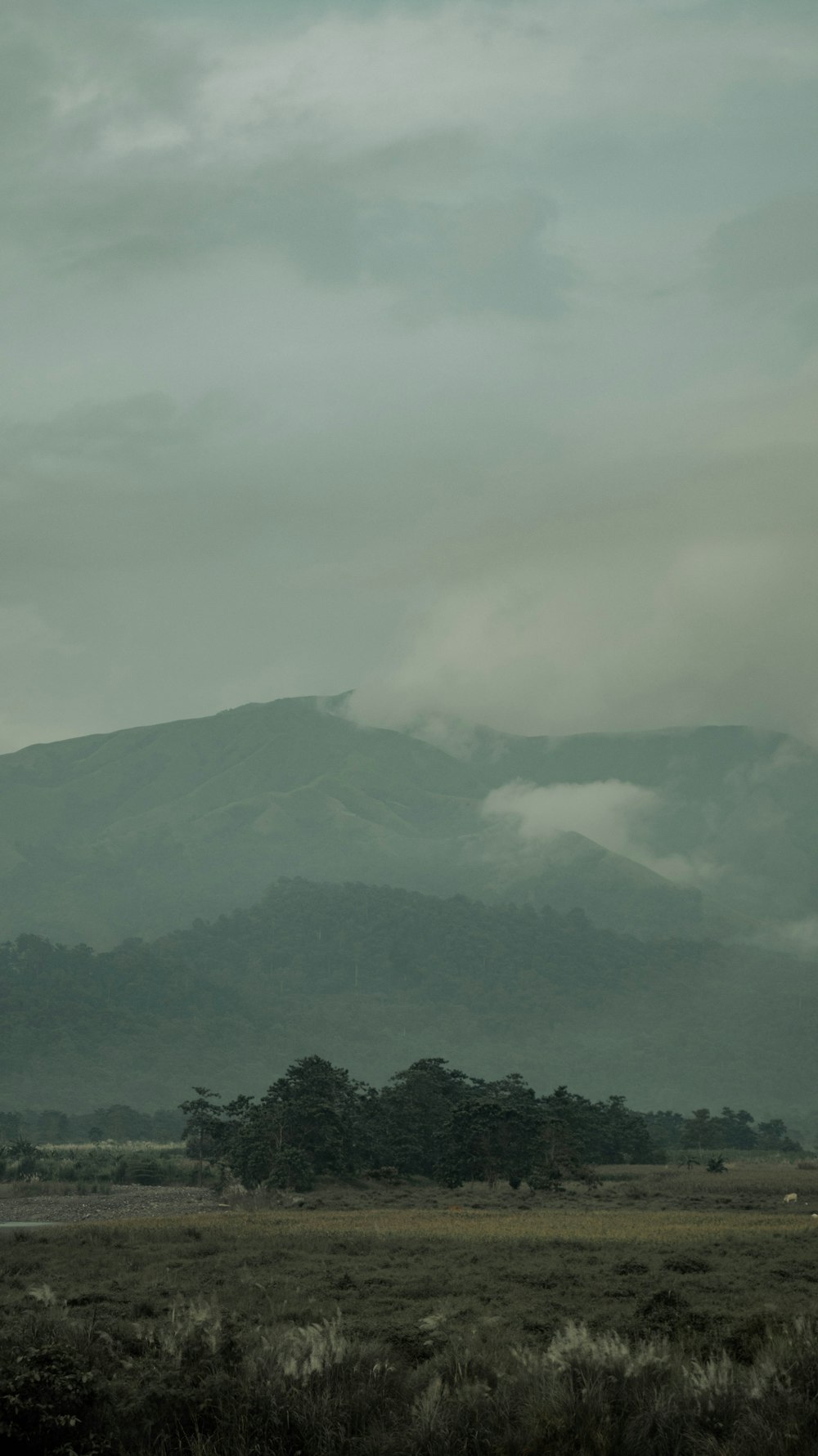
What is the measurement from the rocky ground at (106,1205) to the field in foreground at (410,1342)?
51.8 feet

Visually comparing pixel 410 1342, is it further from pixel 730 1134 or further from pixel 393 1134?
pixel 730 1134

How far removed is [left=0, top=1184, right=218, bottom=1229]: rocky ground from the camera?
187ft

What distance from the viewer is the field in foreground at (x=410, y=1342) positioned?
14586mm

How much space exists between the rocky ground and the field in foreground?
15.8 metres

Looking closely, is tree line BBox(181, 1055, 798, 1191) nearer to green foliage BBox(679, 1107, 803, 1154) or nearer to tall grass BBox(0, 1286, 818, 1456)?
green foliage BBox(679, 1107, 803, 1154)

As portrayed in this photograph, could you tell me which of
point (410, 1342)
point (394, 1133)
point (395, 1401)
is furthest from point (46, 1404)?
point (394, 1133)

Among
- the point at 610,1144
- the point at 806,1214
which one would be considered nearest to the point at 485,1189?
the point at 806,1214

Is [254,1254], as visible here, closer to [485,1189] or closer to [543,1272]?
[543,1272]

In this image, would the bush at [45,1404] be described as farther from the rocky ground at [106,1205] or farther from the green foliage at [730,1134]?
the green foliage at [730,1134]

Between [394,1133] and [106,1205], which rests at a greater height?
[394,1133]

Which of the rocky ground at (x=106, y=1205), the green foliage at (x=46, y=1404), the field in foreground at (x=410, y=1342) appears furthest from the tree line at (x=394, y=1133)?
the green foliage at (x=46, y=1404)

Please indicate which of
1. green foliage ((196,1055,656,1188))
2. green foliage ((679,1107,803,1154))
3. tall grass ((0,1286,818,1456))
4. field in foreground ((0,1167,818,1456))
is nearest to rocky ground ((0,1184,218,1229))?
green foliage ((196,1055,656,1188))

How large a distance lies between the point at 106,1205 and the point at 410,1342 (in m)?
46.4

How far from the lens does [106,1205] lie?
63.1 meters
